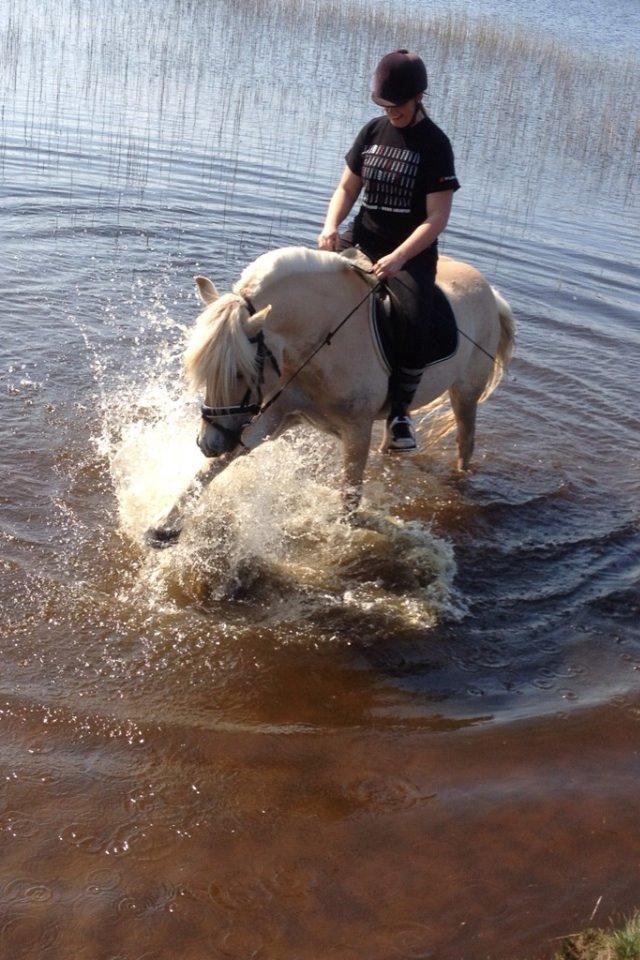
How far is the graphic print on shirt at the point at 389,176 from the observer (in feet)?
16.8

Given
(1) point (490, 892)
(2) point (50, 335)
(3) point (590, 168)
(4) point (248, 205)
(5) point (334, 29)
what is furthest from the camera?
(5) point (334, 29)

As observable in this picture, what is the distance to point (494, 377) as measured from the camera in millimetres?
7000

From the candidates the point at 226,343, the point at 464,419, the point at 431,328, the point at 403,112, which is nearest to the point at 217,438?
the point at 226,343

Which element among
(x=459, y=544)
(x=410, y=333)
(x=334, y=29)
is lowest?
(x=459, y=544)

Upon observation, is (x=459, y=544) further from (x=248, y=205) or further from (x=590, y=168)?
(x=590, y=168)

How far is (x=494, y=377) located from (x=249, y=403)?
299 centimetres

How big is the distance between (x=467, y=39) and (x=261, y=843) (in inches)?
1031

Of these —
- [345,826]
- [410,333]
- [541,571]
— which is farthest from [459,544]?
[345,826]

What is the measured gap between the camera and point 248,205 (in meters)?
12.5

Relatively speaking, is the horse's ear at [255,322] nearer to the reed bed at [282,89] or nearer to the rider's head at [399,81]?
the rider's head at [399,81]

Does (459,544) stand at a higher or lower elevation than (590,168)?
lower

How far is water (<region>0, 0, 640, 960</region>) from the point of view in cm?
307

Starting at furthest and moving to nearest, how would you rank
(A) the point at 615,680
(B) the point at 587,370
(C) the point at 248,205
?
(C) the point at 248,205
(B) the point at 587,370
(A) the point at 615,680

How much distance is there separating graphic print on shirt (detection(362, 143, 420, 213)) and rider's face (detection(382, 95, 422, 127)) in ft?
0.45
